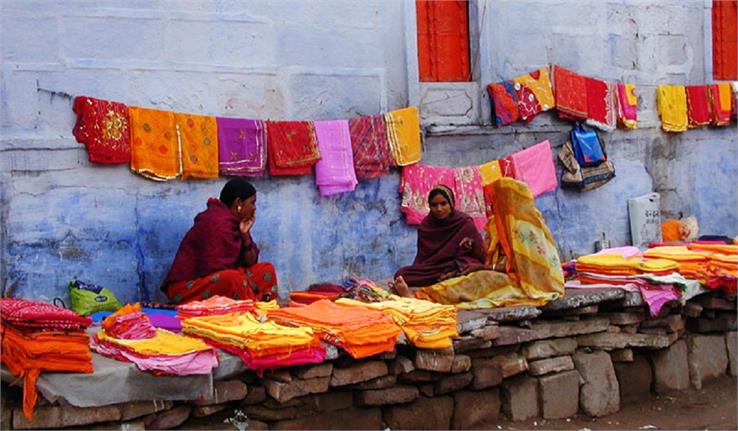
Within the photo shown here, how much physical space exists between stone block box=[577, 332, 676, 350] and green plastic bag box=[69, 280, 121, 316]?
10.9 feet

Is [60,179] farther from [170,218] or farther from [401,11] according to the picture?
[401,11]

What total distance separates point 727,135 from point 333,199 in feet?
17.1

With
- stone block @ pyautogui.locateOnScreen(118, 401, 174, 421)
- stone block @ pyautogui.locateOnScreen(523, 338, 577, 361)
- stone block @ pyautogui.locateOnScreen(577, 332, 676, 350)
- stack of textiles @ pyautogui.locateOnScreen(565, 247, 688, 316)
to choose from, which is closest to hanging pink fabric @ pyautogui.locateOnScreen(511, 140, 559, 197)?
stack of textiles @ pyautogui.locateOnScreen(565, 247, 688, 316)

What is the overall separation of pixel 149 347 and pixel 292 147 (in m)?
3.33

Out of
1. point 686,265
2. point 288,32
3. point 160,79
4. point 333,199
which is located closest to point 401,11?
point 288,32

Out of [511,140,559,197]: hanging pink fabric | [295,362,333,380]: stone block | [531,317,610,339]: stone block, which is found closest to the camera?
[295,362,333,380]: stone block

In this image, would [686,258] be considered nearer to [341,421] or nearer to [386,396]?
[386,396]

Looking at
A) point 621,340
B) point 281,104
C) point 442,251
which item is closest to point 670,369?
point 621,340

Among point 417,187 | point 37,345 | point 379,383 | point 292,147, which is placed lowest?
point 379,383

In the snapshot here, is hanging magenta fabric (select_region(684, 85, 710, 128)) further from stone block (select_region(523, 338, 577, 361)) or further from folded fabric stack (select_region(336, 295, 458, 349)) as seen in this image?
folded fabric stack (select_region(336, 295, 458, 349))

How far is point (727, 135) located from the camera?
38.4 ft

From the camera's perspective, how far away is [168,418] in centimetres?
537

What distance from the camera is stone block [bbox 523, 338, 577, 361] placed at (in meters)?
7.04

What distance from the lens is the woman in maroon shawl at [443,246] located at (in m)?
7.77
